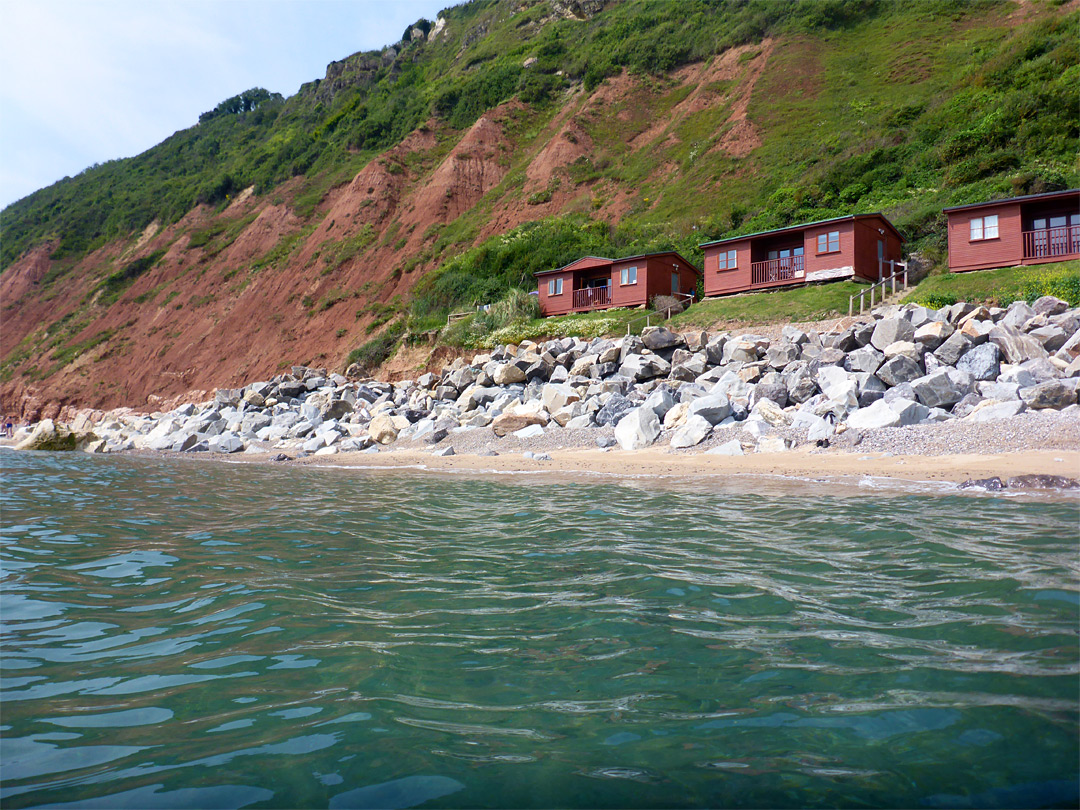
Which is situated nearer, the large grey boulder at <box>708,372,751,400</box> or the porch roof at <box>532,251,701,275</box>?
the large grey boulder at <box>708,372,751,400</box>

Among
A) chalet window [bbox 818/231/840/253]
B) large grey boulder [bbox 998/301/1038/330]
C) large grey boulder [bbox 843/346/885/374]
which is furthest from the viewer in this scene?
chalet window [bbox 818/231/840/253]

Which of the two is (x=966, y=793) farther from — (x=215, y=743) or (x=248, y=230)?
(x=248, y=230)

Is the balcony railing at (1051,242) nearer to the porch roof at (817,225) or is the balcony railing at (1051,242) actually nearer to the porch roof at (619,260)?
the porch roof at (817,225)

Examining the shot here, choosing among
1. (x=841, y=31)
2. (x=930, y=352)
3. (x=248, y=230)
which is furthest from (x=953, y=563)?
(x=248, y=230)

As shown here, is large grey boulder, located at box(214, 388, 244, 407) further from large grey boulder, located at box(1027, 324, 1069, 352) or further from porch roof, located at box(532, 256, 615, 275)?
large grey boulder, located at box(1027, 324, 1069, 352)

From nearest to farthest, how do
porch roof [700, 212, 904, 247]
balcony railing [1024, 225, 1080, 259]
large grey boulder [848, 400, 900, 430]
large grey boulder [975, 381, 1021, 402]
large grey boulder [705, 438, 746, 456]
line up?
large grey boulder [975, 381, 1021, 402] < large grey boulder [848, 400, 900, 430] < large grey boulder [705, 438, 746, 456] < balcony railing [1024, 225, 1080, 259] < porch roof [700, 212, 904, 247]

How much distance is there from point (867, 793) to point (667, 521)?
18.2 ft

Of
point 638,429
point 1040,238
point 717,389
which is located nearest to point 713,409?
point 717,389

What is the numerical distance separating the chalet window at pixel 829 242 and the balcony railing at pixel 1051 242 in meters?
6.83

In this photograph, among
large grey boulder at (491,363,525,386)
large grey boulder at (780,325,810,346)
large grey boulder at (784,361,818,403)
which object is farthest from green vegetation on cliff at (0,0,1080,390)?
large grey boulder at (784,361,818,403)

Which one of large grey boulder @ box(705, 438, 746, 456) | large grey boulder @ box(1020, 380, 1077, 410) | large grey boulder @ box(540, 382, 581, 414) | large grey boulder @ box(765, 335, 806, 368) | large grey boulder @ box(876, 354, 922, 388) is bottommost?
large grey boulder @ box(705, 438, 746, 456)

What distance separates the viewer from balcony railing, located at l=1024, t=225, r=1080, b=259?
2398cm

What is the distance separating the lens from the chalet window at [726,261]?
101 ft

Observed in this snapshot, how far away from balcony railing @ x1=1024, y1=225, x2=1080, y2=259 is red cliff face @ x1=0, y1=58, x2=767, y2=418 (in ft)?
83.0
